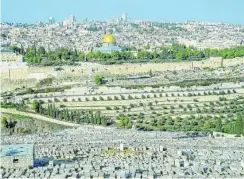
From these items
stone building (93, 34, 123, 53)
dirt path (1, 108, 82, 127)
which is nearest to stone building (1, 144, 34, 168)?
dirt path (1, 108, 82, 127)

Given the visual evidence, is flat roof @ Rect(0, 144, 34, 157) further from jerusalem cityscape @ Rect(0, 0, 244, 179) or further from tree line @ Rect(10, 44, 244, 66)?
tree line @ Rect(10, 44, 244, 66)

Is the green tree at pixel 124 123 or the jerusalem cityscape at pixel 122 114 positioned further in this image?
the green tree at pixel 124 123

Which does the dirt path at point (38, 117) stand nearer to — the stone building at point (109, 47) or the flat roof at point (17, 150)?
the flat roof at point (17, 150)

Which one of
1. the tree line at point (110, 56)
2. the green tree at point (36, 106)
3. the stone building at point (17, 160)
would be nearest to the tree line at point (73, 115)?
the green tree at point (36, 106)

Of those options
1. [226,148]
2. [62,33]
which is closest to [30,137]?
[226,148]

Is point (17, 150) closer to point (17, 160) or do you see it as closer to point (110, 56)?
point (17, 160)

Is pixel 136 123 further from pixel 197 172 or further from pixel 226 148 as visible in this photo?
pixel 197 172

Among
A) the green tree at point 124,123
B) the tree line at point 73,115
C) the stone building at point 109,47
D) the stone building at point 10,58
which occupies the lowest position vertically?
the green tree at point 124,123

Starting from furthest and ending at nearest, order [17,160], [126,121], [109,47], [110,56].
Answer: [109,47]
[110,56]
[126,121]
[17,160]

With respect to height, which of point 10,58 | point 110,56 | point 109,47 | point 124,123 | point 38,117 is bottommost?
point 124,123

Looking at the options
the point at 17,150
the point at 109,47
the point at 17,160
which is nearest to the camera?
the point at 17,160

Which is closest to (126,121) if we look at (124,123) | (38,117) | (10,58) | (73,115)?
(124,123)
